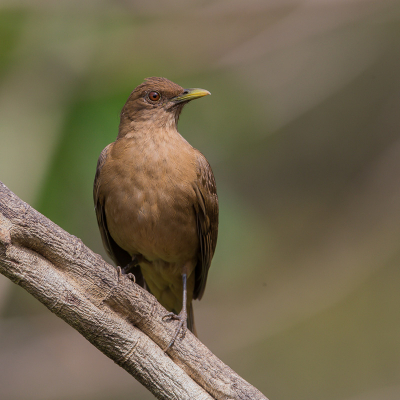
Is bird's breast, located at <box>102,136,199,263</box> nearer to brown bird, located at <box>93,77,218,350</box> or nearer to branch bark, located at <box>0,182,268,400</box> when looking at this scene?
brown bird, located at <box>93,77,218,350</box>

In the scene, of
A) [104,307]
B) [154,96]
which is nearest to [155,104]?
[154,96]

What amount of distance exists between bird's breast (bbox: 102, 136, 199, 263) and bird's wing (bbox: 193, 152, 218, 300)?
68mm

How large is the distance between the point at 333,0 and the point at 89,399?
5.88m

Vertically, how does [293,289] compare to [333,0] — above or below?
below

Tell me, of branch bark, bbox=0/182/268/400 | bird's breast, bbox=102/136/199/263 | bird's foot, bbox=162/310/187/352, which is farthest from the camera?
bird's breast, bbox=102/136/199/263

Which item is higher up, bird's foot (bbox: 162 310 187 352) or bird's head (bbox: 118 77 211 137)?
bird's head (bbox: 118 77 211 137)

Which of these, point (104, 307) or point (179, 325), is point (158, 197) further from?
point (104, 307)

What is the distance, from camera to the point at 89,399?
7.18 metres

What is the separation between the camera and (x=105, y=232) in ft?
16.5

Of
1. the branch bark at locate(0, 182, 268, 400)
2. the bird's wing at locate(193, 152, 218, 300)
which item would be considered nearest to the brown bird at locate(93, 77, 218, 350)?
the bird's wing at locate(193, 152, 218, 300)

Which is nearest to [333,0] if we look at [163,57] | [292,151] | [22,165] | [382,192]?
[163,57]

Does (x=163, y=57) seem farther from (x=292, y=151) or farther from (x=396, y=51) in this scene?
(x=396, y=51)

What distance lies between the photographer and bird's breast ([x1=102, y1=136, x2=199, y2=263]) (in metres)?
4.54

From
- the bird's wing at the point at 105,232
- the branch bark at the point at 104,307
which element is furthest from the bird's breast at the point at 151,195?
the branch bark at the point at 104,307
